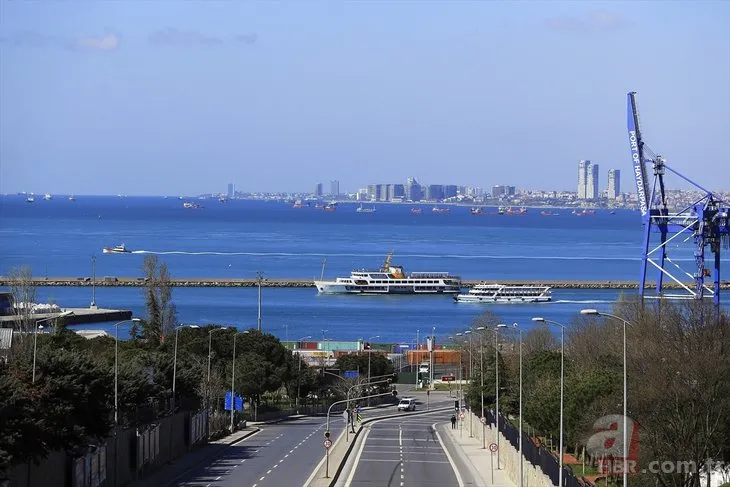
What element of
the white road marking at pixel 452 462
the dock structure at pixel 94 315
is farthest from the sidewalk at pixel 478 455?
the dock structure at pixel 94 315

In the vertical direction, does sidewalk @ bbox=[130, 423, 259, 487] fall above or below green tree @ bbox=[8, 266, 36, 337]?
below

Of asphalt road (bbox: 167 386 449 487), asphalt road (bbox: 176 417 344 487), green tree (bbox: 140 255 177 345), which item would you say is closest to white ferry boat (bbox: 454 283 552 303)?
→ green tree (bbox: 140 255 177 345)

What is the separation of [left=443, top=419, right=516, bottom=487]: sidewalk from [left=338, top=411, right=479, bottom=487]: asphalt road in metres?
0.40

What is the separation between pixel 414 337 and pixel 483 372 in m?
54.2

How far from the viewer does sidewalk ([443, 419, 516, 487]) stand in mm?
35744

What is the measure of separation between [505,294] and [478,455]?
93048 mm

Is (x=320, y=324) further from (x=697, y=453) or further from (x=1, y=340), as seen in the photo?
(x=697, y=453)

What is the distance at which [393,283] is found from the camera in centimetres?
15338

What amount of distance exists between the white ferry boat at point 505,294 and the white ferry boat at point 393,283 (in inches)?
321

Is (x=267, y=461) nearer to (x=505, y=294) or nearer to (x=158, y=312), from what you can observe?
(x=158, y=312)

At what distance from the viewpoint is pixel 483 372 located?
→ 52.7 m

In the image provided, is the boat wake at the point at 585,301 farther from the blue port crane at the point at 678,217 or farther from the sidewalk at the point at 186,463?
the sidewalk at the point at 186,463

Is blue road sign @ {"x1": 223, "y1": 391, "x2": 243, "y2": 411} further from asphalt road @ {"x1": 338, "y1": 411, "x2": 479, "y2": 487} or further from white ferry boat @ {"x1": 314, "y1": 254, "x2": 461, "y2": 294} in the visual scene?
white ferry boat @ {"x1": 314, "y1": 254, "x2": 461, "y2": 294}

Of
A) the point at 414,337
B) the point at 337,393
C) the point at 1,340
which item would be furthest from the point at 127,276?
the point at 1,340
